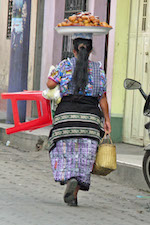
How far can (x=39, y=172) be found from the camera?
923cm

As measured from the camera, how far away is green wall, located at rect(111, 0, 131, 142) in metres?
11.7

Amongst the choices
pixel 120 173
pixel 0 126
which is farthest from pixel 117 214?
pixel 0 126

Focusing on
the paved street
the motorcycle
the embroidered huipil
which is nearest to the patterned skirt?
the paved street

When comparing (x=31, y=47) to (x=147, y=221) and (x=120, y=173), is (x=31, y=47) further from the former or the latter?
(x=147, y=221)

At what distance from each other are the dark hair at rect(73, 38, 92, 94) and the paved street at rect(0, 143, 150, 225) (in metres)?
1.19

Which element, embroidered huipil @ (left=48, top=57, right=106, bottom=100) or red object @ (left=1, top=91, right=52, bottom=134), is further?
red object @ (left=1, top=91, right=52, bottom=134)

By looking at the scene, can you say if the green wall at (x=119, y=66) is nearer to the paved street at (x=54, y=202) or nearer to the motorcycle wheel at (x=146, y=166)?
the paved street at (x=54, y=202)

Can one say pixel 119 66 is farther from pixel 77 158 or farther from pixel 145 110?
pixel 77 158

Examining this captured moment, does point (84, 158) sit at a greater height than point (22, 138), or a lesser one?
greater

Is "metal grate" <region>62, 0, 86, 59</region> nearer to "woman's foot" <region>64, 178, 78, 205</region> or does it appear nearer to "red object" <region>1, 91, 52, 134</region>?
"red object" <region>1, 91, 52, 134</region>

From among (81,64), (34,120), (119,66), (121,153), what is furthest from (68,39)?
(81,64)

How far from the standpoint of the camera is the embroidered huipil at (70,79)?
20.9 ft

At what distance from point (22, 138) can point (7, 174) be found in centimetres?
355

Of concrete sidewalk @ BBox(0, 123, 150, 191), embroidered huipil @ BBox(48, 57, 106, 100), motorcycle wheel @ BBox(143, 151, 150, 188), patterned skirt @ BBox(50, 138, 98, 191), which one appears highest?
embroidered huipil @ BBox(48, 57, 106, 100)
